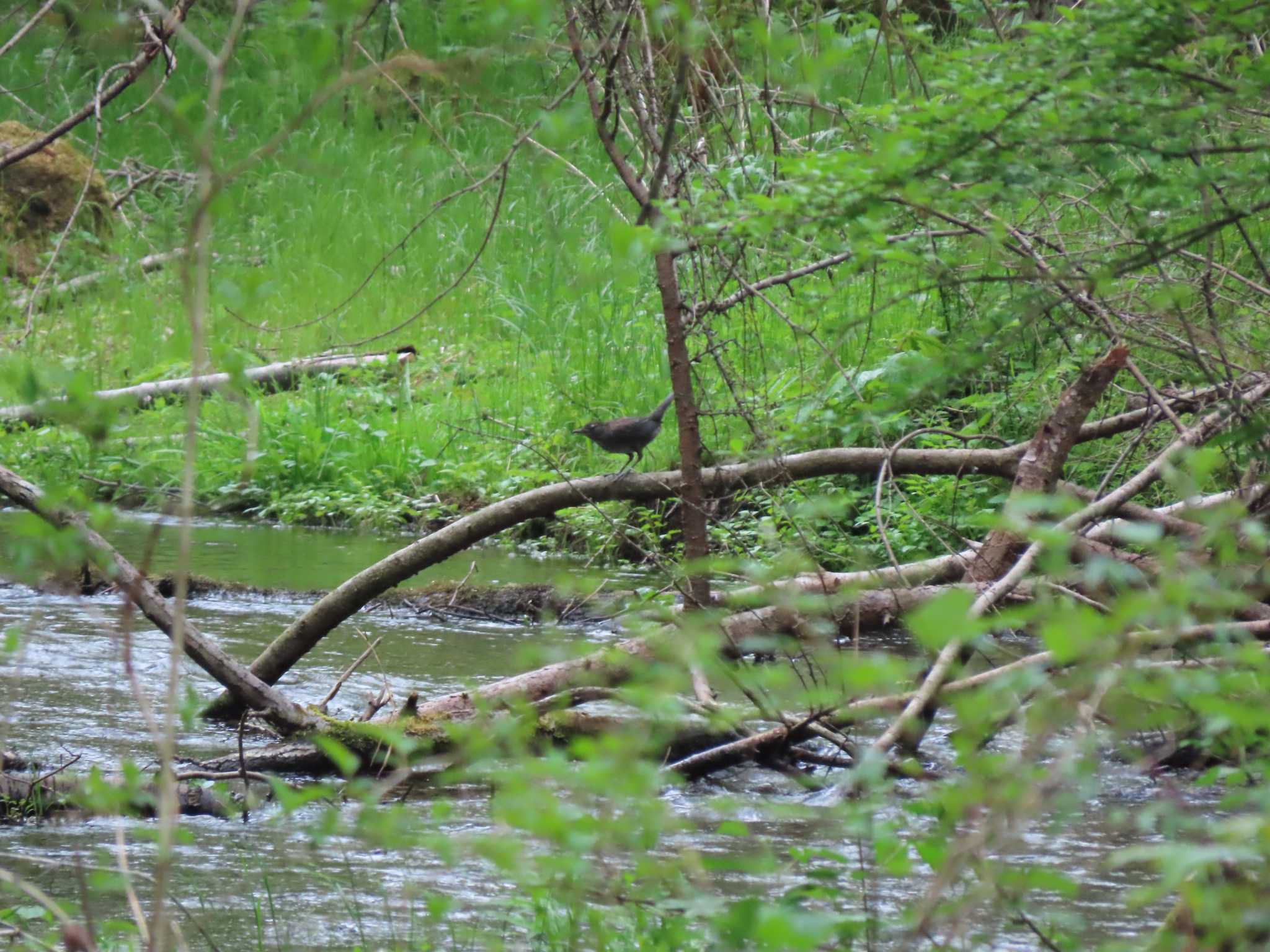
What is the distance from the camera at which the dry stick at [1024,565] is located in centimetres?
244

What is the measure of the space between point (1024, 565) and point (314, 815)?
204cm

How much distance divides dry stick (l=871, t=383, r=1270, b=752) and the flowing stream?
1.08 feet

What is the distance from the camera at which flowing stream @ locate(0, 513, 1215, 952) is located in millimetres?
3086

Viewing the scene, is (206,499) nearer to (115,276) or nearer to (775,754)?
(115,276)

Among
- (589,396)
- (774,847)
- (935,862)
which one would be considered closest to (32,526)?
(935,862)

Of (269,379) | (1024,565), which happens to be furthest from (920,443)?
(269,379)

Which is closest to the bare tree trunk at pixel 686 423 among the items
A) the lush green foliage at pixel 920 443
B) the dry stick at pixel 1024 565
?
the lush green foliage at pixel 920 443

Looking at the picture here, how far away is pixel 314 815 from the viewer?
12.7 ft

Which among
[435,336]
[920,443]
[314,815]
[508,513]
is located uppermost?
[435,336]

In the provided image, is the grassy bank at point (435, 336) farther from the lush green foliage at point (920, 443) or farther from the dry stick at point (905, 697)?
the dry stick at point (905, 697)

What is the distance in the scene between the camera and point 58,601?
6695 millimetres

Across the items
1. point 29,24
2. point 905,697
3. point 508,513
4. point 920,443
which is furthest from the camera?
point 920,443

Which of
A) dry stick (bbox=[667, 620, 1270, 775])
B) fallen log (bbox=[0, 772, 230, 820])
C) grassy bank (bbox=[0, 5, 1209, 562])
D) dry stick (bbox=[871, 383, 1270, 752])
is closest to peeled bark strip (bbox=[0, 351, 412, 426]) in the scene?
grassy bank (bbox=[0, 5, 1209, 562])

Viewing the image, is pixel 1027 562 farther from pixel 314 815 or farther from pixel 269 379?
pixel 269 379
